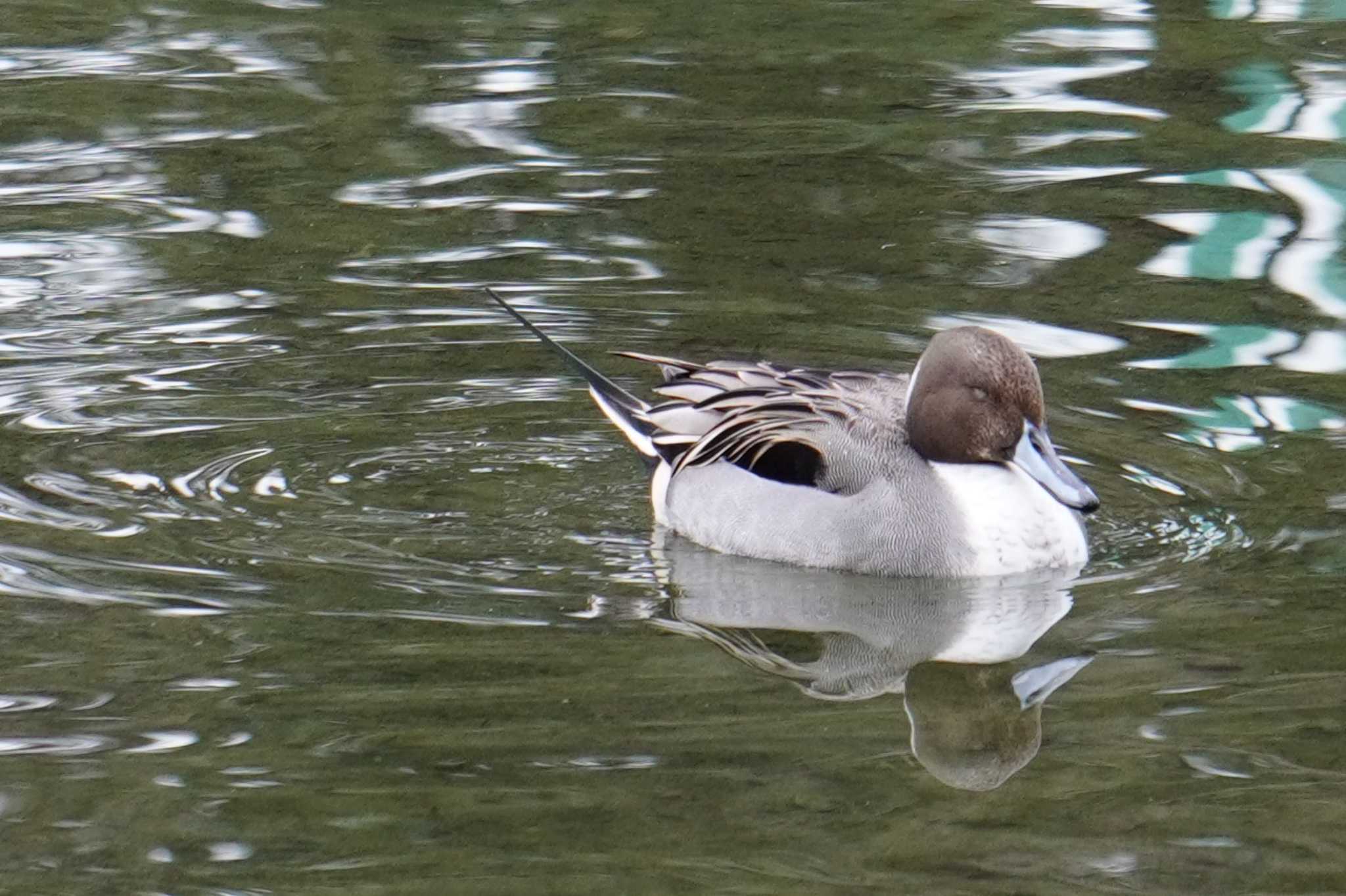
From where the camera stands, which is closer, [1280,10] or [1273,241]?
[1273,241]

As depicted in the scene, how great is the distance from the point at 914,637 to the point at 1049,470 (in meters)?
0.68

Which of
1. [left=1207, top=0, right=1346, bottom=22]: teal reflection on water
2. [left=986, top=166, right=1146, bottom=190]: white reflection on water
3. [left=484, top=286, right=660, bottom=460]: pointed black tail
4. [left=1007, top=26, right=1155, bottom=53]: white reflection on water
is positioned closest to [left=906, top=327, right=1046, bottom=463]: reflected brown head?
[left=484, top=286, right=660, bottom=460]: pointed black tail

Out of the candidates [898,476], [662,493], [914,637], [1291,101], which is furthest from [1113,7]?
[914,637]

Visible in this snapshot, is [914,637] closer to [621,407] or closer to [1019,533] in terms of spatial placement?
[1019,533]

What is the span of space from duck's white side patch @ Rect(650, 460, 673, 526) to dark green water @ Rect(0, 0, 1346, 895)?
10cm

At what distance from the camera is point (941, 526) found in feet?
21.4

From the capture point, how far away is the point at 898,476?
6.66 metres

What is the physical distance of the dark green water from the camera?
496 centimetres

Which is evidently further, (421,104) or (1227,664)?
→ (421,104)

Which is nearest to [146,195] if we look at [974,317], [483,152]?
[483,152]

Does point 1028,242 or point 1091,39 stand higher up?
point 1091,39

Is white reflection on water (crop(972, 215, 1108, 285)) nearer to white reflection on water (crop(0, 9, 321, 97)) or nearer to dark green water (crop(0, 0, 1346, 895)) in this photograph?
dark green water (crop(0, 0, 1346, 895))

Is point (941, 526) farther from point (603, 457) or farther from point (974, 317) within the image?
point (974, 317)

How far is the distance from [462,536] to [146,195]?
401 cm
